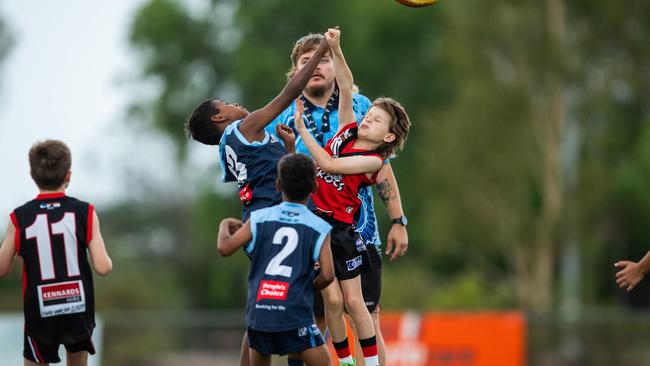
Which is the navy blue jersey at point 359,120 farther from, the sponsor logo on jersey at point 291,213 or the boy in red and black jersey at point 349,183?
the sponsor logo on jersey at point 291,213

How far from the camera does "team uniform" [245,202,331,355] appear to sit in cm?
745

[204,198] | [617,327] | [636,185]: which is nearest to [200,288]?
[204,198]

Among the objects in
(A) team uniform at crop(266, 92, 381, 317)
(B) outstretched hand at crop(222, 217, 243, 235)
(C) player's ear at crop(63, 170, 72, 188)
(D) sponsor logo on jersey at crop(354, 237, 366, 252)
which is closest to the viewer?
(B) outstretched hand at crop(222, 217, 243, 235)

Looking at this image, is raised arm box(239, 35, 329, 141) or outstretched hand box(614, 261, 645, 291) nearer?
raised arm box(239, 35, 329, 141)

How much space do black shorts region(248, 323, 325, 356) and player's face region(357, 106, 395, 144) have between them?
1.72 metres

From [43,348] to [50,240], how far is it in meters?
0.79

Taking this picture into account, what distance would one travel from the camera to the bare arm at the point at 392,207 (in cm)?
908

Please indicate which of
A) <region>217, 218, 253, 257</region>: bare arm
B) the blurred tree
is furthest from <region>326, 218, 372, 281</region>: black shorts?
the blurred tree

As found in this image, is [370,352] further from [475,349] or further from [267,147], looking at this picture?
[475,349]

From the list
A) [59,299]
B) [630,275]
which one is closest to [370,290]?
[630,275]

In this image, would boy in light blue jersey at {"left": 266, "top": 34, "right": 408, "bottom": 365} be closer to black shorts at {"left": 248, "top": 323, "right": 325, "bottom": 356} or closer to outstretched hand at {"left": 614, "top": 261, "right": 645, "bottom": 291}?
black shorts at {"left": 248, "top": 323, "right": 325, "bottom": 356}

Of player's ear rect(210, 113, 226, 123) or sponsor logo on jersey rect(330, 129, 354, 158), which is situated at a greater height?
player's ear rect(210, 113, 226, 123)

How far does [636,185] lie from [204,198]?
19.9m

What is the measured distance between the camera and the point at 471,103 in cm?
3928
